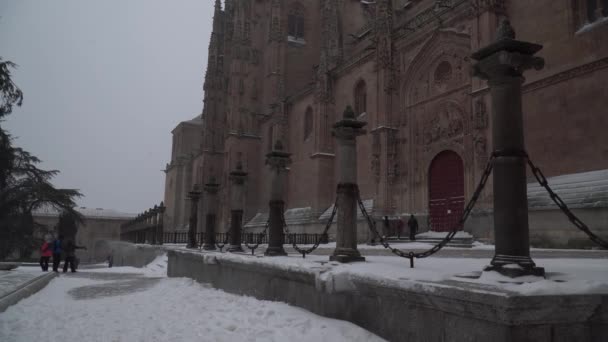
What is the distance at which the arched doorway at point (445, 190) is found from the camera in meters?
17.9

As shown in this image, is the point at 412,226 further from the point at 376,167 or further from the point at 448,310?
the point at 448,310

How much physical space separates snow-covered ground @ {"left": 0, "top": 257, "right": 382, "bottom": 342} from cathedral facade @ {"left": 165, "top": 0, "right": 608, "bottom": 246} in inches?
403

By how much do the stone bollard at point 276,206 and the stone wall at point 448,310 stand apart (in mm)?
2894

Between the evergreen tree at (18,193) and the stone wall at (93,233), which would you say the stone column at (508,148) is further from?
the stone wall at (93,233)

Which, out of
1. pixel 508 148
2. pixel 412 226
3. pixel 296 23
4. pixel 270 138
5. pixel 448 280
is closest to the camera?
pixel 448 280

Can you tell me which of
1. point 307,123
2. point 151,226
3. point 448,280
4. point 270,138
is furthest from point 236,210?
point 270,138

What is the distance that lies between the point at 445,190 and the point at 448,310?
15.4 m

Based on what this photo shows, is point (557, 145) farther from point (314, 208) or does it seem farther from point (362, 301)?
point (314, 208)

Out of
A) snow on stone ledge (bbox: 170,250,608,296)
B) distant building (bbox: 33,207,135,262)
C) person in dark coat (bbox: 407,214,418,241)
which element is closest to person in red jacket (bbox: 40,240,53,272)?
snow on stone ledge (bbox: 170,250,608,296)

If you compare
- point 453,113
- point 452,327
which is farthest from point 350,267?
point 453,113

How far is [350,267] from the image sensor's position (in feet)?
19.7

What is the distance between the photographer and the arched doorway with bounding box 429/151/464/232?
17.9 m

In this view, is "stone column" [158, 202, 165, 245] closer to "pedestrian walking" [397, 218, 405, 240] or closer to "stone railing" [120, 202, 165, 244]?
"stone railing" [120, 202, 165, 244]

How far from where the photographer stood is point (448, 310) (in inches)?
153
